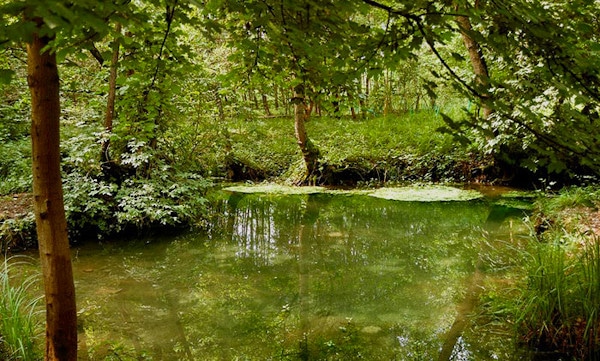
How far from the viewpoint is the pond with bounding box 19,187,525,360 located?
10.5 ft

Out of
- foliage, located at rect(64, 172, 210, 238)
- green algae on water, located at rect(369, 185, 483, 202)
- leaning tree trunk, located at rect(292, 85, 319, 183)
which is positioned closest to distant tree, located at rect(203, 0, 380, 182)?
foliage, located at rect(64, 172, 210, 238)

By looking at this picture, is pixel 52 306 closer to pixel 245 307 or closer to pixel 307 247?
pixel 245 307

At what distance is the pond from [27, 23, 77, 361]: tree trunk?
A: 104 cm

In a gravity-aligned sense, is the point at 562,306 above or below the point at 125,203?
below

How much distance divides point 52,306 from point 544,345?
3.06m

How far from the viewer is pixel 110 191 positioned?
5902 millimetres

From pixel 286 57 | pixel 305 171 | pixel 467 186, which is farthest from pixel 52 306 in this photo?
pixel 467 186

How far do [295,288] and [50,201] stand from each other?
2898 millimetres

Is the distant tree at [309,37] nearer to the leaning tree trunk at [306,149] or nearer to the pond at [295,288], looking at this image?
the pond at [295,288]

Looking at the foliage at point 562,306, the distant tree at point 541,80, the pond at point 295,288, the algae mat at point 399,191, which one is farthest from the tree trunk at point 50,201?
the algae mat at point 399,191

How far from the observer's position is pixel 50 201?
186 cm

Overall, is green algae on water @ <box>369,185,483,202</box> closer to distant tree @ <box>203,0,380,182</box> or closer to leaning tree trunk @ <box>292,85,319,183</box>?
leaning tree trunk @ <box>292,85,319,183</box>

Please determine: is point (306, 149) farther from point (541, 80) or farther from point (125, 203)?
point (541, 80)

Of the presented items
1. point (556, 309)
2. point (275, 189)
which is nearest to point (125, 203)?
point (275, 189)
